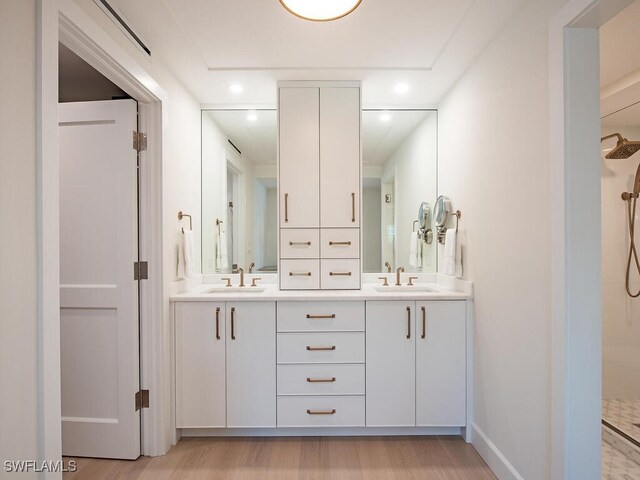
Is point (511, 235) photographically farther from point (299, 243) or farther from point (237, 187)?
point (237, 187)

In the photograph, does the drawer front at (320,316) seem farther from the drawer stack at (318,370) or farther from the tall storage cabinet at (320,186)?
the tall storage cabinet at (320,186)

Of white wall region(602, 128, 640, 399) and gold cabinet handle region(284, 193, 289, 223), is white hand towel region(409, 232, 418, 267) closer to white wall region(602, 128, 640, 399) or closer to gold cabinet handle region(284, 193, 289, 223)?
gold cabinet handle region(284, 193, 289, 223)

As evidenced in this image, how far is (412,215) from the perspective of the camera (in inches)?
110

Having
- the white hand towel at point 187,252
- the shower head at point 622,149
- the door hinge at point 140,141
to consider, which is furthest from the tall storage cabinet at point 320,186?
the shower head at point 622,149

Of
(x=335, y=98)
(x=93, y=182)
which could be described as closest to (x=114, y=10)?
(x=93, y=182)

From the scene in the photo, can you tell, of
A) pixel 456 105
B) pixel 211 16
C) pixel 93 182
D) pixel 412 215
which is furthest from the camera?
pixel 412 215

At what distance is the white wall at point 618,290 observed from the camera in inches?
102

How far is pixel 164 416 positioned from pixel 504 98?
2634mm

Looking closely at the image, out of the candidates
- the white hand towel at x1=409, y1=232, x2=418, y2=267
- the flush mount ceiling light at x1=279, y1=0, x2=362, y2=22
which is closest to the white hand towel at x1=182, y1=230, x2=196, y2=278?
the flush mount ceiling light at x1=279, y1=0, x2=362, y2=22

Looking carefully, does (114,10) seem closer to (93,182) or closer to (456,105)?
(93,182)

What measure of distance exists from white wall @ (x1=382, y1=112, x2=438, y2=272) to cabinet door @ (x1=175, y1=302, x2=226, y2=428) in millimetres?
1523

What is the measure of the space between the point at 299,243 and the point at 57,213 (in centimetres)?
147

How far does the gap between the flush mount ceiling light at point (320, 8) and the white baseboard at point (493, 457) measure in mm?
2261

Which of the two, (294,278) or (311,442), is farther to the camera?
(294,278)
